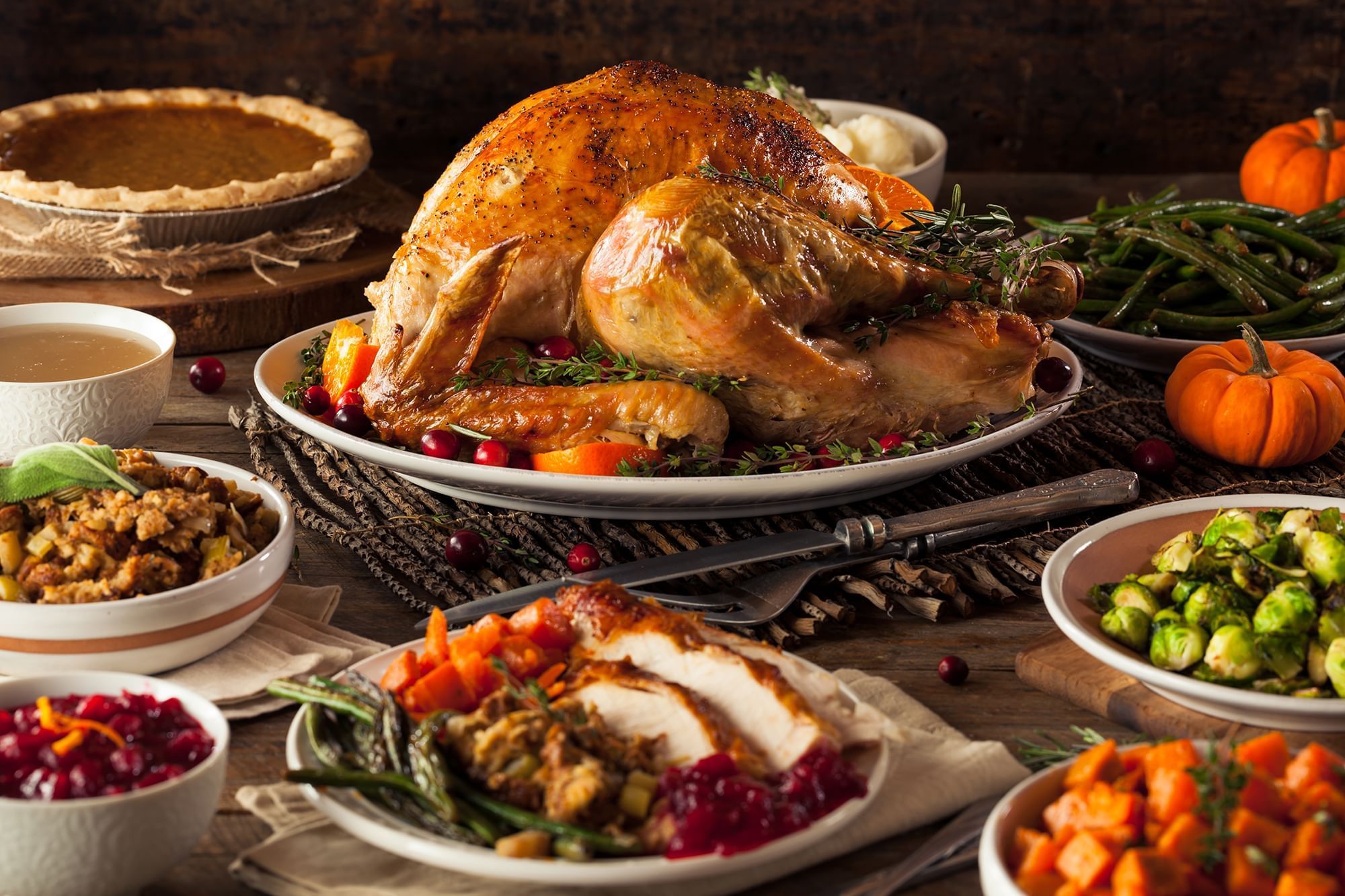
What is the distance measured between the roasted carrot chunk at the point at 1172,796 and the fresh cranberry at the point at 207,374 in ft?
9.52

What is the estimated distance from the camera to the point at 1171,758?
5.86 feet

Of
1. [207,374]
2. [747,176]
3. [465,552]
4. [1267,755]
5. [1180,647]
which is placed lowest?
[207,374]

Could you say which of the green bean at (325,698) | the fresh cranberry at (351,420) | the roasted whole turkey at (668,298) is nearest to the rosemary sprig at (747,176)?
the roasted whole turkey at (668,298)

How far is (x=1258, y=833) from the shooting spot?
1.67 m

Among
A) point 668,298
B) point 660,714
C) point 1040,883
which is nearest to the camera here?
point 1040,883

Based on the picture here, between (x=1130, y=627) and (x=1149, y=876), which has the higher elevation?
(x=1149, y=876)

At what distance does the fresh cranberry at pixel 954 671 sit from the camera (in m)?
2.50

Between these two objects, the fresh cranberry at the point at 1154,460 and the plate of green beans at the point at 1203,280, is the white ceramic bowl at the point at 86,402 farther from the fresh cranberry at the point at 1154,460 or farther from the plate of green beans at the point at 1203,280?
the plate of green beans at the point at 1203,280

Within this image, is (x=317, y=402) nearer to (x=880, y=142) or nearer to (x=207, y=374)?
(x=207, y=374)

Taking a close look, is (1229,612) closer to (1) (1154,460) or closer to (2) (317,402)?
(1) (1154,460)

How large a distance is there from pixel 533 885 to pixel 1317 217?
3592 mm

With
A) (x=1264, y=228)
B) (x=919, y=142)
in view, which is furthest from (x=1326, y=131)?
(x=919, y=142)

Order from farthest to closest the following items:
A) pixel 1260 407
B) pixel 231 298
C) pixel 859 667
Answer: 1. pixel 231 298
2. pixel 1260 407
3. pixel 859 667

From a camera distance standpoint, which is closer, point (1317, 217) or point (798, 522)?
point (798, 522)
